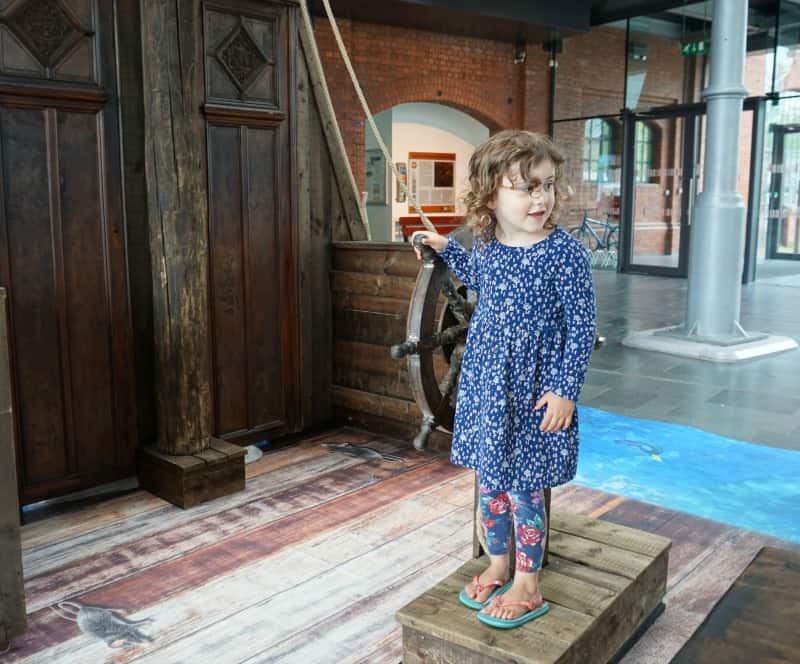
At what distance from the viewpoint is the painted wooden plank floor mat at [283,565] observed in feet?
6.75

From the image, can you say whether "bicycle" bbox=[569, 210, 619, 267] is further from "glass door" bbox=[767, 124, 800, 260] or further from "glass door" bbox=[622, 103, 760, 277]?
"glass door" bbox=[767, 124, 800, 260]

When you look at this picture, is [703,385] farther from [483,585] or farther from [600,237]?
[600,237]

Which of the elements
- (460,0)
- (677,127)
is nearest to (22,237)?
(460,0)

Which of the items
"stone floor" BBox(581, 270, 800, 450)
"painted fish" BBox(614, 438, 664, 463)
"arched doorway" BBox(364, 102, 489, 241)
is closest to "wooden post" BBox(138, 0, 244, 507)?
"painted fish" BBox(614, 438, 664, 463)

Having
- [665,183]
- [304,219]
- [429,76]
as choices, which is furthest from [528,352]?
[665,183]

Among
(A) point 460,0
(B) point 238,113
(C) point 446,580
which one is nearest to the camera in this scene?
(C) point 446,580

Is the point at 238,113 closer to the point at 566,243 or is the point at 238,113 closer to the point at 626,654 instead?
the point at 566,243

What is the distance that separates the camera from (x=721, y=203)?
5812 millimetres

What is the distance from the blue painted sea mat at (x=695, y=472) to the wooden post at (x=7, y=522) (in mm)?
2092

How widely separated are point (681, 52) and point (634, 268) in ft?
10.1

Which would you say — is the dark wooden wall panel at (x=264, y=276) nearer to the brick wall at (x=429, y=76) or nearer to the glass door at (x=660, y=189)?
the brick wall at (x=429, y=76)

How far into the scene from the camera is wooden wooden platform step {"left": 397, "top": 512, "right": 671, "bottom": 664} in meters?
1.70

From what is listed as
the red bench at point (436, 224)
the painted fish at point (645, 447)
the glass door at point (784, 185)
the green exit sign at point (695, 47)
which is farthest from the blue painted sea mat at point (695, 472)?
the green exit sign at point (695, 47)

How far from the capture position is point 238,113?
3.32 m
